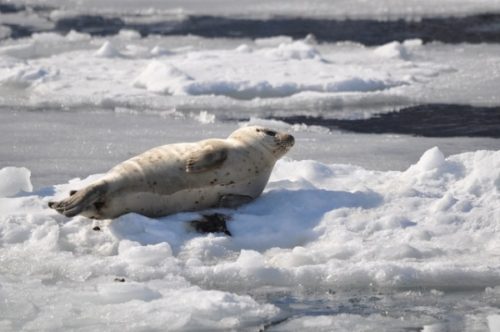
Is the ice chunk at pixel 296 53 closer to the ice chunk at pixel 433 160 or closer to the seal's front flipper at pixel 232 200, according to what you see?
the ice chunk at pixel 433 160

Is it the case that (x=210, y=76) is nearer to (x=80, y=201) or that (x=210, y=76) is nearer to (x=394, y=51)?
(x=394, y=51)

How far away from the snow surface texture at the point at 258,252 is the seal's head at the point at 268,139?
0.21 m

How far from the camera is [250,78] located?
11031 mm

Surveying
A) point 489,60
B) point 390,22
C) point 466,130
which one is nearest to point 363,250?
point 466,130

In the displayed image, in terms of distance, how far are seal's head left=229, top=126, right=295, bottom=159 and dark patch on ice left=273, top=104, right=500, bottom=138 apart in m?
2.96

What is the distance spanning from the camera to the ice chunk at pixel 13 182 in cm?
654

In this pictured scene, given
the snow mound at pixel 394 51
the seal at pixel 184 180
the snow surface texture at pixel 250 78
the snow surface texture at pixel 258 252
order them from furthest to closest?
the snow mound at pixel 394 51
the snow surface texture at pixel 250 78
the seal at pixel 184 180
the snow surface texture at pixel 258 252

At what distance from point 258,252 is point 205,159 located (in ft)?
2.62

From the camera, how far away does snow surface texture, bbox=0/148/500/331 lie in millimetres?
4906

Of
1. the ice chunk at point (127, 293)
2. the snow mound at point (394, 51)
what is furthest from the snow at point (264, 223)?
the snow mound at point (394, 51)

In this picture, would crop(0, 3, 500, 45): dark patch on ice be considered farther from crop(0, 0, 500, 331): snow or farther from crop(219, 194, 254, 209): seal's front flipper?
crop(219, 194, 254, 209): seal's front flipper

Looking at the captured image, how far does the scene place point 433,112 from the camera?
1029 cm

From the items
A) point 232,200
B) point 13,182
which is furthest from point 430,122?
point 13,182

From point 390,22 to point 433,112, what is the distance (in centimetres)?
589
